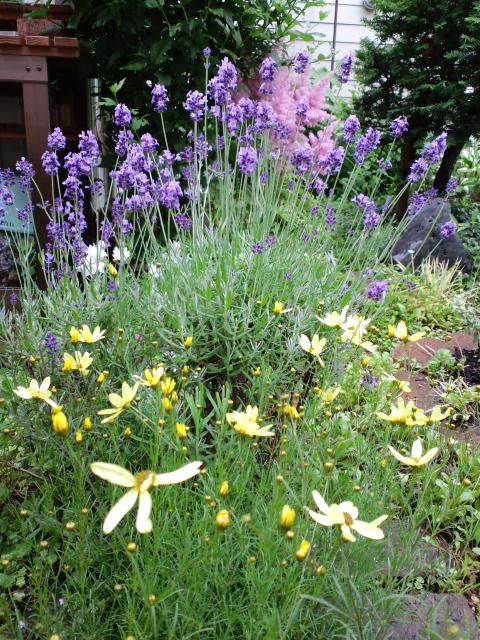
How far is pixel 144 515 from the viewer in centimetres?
88

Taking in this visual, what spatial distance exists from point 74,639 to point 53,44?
283cm

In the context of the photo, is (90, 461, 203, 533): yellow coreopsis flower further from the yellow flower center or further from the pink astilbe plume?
the pink astilbe plume

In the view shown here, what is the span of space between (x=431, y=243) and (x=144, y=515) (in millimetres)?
4680

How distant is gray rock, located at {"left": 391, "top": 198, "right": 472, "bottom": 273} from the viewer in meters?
4.95

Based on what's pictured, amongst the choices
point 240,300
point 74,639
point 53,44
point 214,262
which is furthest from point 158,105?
point 74,639

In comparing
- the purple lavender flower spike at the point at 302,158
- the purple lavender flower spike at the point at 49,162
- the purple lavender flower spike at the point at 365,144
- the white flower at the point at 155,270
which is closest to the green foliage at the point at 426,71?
the purple lavender flower spike at the point at 365,144

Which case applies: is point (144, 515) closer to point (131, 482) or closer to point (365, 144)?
point (131, 482)

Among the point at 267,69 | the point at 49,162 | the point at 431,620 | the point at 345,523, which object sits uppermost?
the point at 267,69

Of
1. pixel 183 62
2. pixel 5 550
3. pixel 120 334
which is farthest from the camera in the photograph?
pixel 183 62

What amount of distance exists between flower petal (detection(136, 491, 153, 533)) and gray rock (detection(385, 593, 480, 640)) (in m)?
0.75

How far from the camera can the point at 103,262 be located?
7.70 ft

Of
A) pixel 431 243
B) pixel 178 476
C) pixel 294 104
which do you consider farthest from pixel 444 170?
pixel 178 476

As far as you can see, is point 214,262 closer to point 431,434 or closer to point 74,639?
point 431,434

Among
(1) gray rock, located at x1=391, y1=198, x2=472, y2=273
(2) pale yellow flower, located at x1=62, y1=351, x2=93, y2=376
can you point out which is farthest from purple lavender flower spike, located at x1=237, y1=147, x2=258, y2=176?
(1) gray rock, located at x1=391, y1=198, x2=472, y2=273
